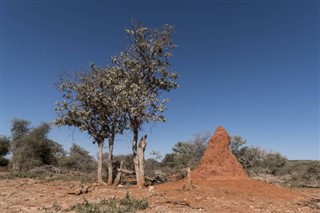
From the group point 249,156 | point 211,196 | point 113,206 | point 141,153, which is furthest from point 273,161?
point 113,206

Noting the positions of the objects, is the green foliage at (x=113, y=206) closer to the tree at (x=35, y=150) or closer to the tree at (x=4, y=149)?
the tree at (x=35, y=150)

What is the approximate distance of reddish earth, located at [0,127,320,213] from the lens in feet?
33.6

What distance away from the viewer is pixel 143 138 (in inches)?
645

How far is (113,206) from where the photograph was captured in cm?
1020

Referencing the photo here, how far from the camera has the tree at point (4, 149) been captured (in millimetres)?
40781

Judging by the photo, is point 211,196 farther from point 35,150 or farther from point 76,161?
point 76,161

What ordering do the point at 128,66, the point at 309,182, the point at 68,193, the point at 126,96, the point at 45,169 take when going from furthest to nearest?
the point at 45,169
the point at 309,182
the point at 128,66
the point at 126,96
the point at 68,193

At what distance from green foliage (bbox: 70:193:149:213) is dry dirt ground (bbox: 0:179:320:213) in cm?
36

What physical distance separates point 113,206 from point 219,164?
6.87 m

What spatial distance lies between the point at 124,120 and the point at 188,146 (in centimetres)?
2750

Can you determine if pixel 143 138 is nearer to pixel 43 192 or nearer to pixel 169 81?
pixel 169 81

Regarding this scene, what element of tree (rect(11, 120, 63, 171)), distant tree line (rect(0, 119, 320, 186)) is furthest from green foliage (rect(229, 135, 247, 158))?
tree (rect(11, 120, 63, 171))

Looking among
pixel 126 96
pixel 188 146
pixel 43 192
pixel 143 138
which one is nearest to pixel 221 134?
pixel 143 138

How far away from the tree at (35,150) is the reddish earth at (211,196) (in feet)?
57.1
